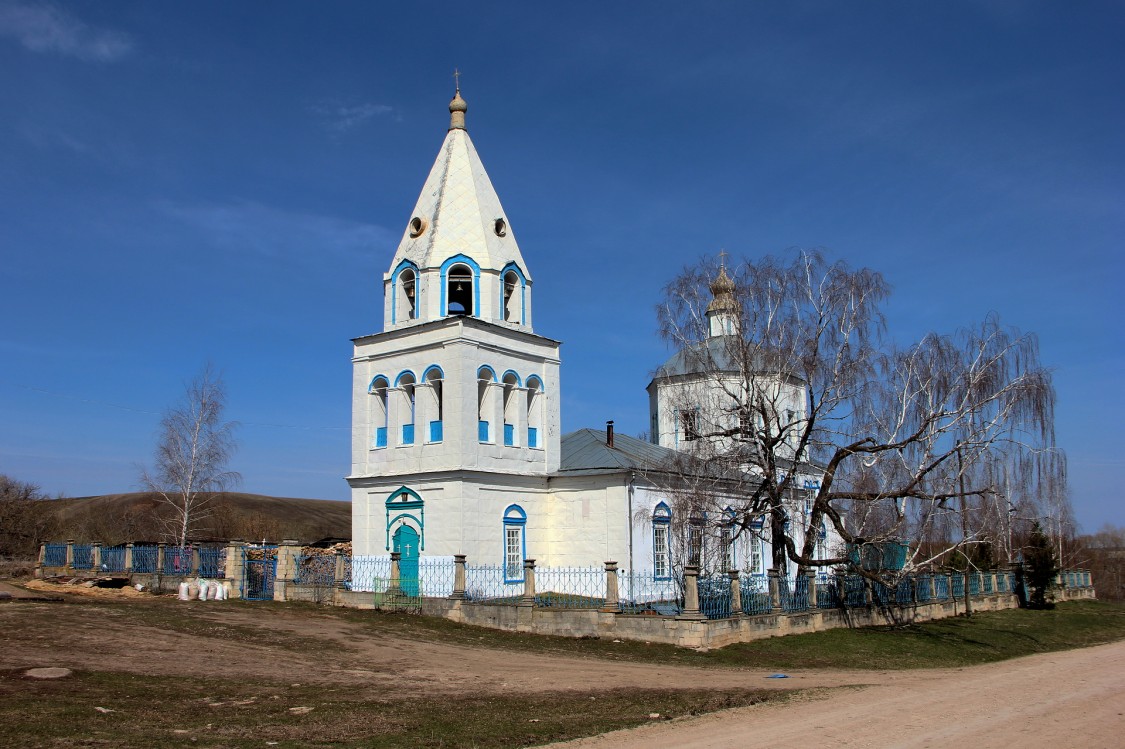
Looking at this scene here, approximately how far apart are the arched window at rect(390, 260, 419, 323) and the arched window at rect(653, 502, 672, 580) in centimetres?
898

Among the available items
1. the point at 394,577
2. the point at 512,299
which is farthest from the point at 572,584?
the point at 512,299

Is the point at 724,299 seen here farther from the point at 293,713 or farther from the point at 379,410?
the point at 293,713

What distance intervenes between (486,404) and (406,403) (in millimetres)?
2396

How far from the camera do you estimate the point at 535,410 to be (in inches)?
1057

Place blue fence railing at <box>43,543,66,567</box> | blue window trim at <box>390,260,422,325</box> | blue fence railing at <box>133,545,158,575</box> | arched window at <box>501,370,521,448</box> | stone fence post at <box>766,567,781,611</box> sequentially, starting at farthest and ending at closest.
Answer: blue fence railing at <box>43,543,66,567</box>
blue fence railing at <box>133,545,158,575</box>
blue window trim at <box>390,260,422,325</box>
arched window at <box>501,370,521,448</box>
stone fence post at <box>766,567,781,611</box>

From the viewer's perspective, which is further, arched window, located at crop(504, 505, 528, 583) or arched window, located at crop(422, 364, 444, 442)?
arched window, located at crop(422, 364, 444, 442)

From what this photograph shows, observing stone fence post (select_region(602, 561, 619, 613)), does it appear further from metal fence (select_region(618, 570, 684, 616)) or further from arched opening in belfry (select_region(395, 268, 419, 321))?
arched opening in belfry (select_region(395, 268, 419, 321))

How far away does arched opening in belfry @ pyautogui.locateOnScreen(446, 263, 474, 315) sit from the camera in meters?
25.7

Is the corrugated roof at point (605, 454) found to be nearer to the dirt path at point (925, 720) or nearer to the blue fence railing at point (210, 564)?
the blue fence railing at point (210, 564)

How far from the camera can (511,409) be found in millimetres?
26109

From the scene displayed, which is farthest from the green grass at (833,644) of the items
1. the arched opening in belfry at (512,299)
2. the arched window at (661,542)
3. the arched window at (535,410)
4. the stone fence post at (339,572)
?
the arched opening in belfry at (512,299)

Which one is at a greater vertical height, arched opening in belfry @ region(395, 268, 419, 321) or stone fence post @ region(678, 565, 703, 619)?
arched opening in belfry @ region(395, 268, 419, 321)

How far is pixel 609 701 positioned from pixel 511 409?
14762 millimetres

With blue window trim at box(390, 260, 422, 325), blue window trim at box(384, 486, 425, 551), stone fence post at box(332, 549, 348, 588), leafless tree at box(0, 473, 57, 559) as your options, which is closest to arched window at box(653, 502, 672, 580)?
blue window trim at box(384, 486, 425, 551)
